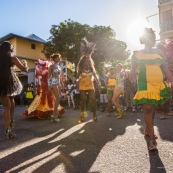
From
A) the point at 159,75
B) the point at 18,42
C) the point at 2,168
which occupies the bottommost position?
the point at 2,168

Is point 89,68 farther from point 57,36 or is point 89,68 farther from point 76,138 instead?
point 57,36

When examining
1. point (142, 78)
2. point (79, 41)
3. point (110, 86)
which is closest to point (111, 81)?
point (110, 86)

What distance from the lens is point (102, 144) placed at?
13.7ft

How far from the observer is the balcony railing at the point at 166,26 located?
96.1ft

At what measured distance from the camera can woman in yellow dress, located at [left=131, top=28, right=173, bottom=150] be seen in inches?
154

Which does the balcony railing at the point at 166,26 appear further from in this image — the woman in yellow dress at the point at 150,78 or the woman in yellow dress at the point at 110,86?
the woman in yellow dress at the point at 150,78

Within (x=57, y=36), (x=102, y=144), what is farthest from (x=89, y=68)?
(x=57, y=36)

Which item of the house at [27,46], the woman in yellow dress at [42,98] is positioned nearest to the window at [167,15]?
the house at [27,46]

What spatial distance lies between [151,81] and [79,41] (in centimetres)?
3409

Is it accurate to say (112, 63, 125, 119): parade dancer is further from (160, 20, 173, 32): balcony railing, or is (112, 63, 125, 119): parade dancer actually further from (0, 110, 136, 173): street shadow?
(160, 20, 173, 32): balcony railing

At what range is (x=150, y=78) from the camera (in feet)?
13.0

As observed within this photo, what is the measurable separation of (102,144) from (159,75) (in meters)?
1.40

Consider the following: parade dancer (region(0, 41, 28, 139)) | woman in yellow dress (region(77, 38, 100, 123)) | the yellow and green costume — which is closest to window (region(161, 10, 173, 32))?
woman in yellow dress (region(77, 38, 100, 123))

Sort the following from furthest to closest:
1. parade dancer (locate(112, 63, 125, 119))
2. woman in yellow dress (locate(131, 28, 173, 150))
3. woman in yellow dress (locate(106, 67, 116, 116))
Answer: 1. woman in yellow dress (locate(106, 67, 116, 116))
2. parade dancer (locate(112, 63, 125, 119))
3. woman in yellow dress (locate(131, 28, 173, 150))
